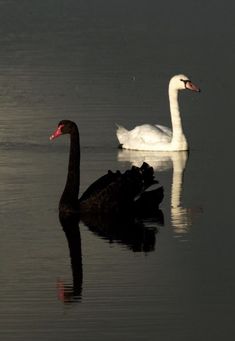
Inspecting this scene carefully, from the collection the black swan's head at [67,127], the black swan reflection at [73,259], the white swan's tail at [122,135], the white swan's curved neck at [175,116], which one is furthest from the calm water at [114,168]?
the black swan's head at [67,127]

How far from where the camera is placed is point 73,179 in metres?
13.9

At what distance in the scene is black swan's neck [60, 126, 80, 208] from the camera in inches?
539

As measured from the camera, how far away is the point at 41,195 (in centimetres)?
1448

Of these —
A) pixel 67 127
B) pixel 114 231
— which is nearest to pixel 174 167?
pixel 67 127

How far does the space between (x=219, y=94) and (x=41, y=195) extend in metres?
7.20

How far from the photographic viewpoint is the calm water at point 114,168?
33.0ft

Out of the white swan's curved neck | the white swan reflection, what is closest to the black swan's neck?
the white swan reflection

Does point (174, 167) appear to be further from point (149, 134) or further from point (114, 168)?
point (149, 134)

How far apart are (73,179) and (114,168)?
2628 millimetres

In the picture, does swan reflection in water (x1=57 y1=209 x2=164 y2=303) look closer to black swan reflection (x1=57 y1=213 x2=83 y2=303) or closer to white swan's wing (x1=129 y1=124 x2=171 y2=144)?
black swan reflection (x1=57 y1=213 x2=83 y2=303)

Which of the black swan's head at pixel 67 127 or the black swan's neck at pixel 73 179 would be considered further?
the black swan's head at pixel 67 127

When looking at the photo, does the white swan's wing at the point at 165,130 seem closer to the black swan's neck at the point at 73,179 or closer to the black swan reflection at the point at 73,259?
the black swan's neck at the point at 73,179

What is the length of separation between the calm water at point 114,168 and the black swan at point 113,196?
0.18m

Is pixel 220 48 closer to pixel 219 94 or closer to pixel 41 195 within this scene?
pixel 219 94
